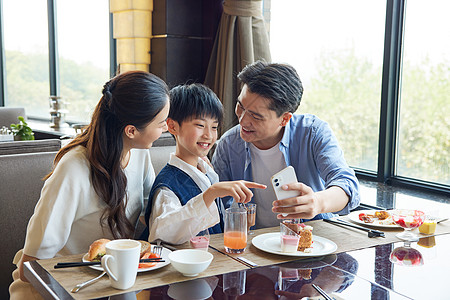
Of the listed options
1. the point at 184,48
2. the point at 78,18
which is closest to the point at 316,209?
the point at 184,48

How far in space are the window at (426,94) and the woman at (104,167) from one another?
164 centimetres

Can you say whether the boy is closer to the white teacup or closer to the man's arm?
the man's arm

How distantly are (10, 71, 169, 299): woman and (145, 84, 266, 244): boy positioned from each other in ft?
0.28

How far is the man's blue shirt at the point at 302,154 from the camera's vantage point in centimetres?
188

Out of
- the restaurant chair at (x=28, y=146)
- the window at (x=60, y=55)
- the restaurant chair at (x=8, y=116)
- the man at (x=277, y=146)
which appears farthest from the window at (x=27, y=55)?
the man at (x=277, y=146)

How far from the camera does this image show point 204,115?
5.70ft

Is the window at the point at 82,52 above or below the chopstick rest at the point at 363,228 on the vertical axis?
above

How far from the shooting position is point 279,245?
4.79ft

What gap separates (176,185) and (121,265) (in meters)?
0.55

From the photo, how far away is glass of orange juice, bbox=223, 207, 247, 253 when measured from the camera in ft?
4.58

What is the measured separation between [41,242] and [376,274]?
0.95m

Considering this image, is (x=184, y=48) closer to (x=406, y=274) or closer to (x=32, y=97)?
(x=406, y=274)

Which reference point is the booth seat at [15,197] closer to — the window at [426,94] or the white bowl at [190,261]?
the white bowl at [190,261]

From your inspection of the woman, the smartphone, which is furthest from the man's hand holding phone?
the woman
